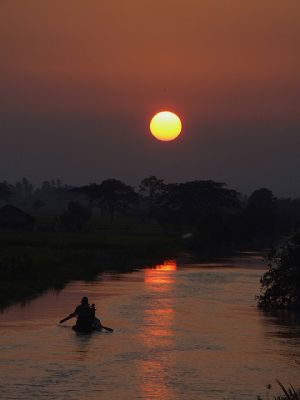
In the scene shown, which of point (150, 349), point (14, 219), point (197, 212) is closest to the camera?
point (150, 349)

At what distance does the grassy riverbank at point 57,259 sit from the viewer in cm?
4941

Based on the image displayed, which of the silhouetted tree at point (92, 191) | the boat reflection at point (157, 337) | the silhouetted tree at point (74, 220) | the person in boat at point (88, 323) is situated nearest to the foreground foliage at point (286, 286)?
the boat reflection at point (157, 337)

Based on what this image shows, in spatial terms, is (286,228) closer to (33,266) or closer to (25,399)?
(33,266)

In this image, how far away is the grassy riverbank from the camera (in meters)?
49.4

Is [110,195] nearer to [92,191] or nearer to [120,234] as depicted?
[92,191]

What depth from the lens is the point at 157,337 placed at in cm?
3338

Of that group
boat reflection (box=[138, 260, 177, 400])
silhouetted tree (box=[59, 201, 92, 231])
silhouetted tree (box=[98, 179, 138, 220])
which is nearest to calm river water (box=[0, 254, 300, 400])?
boat reflection (box=[138, 260, 177, 400])

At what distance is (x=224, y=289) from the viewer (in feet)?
169

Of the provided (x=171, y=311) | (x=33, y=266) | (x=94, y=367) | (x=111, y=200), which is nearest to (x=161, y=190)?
(x=111, y=200)

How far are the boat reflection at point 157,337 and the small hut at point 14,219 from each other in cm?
5112

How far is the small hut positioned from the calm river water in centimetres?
5900

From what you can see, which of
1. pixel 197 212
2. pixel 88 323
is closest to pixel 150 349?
pixel 88 323

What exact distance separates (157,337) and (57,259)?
3014 centimetres

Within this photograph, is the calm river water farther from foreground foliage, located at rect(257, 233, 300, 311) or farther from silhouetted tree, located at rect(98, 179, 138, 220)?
silhouetted tree, located at rect(98, 179, 138, 220)
